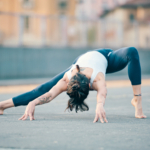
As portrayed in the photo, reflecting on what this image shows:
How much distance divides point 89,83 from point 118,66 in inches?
34.6

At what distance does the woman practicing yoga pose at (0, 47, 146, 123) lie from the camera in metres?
4.64

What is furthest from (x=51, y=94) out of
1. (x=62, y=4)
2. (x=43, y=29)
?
(x=62, y=4)

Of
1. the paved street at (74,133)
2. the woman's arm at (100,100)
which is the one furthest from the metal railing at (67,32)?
the woman's arm at (100,100)

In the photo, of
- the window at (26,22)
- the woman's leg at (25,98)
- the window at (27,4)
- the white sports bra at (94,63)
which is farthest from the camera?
the window at (27,4)

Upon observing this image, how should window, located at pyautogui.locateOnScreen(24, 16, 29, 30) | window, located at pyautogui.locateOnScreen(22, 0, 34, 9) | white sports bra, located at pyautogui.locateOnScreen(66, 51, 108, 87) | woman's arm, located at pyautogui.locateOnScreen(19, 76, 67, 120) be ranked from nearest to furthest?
woman's arm, located at pyautogui.locateOnScreen(19, 76, 67, 120) < white sports bra, located at pyautogui.locateOnScreen(66, 51, 108, 87) < window, located at pyautogui.locateOnScreen(24, 16, 29, 30) < window, located at pyautogui.locateOnScreen(22, 0, 34, 9)

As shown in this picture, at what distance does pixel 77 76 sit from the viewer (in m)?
4.68

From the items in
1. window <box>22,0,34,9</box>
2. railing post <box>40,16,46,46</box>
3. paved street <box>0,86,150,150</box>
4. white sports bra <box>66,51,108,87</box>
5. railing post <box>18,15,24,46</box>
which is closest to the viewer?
paved street <box>0,86,150,150</box>

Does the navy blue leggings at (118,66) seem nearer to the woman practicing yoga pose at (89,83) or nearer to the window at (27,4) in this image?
Answer: the woman practicing yoga pose at (89,83)

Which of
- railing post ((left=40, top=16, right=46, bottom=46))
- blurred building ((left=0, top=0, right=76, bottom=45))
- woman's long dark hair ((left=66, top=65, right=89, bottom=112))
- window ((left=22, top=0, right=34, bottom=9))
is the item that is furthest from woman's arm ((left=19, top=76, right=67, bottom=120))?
window ((left=22, top=0, right=34, bottom=9))

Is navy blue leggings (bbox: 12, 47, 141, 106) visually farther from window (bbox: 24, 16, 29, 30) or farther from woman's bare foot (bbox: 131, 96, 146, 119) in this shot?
window (bbox: 24, 16, 29, 30)

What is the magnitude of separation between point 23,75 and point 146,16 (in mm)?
36959

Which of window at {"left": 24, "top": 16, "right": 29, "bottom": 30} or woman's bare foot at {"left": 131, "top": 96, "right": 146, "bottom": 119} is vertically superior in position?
window at {"left": 24, "top": 16, "right": 29, "bottom": 30}

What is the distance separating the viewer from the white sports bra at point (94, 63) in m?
4.98

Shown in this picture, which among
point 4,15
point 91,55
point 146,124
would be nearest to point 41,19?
point 4,15
